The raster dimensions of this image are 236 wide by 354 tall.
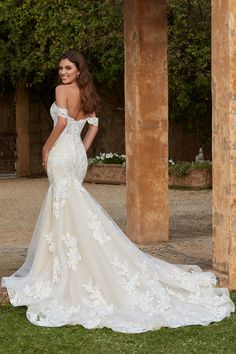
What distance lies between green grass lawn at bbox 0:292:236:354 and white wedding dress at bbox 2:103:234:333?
13 cm

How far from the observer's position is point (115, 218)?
11.9 metres

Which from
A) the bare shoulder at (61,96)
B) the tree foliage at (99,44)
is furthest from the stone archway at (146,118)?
the tree foliage at (99,44)

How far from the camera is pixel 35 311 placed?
603 cm

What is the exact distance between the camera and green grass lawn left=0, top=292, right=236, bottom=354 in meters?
5.23

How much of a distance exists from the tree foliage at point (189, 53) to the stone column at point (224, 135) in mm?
8674

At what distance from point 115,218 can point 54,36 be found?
22.0ft

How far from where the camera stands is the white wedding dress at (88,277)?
600 cm

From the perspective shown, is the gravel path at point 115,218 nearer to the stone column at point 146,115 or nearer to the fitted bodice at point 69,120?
the stone column at point 146,115

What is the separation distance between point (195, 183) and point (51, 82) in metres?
5.00

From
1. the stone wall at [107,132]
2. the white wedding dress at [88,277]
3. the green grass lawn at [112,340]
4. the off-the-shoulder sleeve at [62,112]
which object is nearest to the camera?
the green grass lawn at [112,340]

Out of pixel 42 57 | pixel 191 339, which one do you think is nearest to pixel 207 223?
pixel 191 339

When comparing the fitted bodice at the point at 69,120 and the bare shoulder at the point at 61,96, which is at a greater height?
the bare shoulder at the point at 61,96

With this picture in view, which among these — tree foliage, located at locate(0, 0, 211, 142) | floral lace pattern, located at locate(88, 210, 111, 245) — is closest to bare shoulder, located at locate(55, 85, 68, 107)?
floral lace pattern, located at locate(88, 210, 111, 245)

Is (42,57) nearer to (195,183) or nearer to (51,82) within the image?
(51,82)
